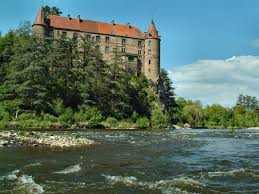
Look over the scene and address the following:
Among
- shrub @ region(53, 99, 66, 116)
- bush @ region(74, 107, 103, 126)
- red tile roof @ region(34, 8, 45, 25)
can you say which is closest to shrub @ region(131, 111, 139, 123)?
bush @ region(74, 107, 103, 126)

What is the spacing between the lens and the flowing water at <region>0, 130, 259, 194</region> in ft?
60.6

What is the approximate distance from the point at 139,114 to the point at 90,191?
88.7 metres

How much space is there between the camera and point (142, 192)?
58.6ft

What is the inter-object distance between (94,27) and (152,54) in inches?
694

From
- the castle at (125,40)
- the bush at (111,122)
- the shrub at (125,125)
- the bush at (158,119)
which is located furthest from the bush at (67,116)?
the castle at (125,40)

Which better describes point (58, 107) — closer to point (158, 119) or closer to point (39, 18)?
point (158, 119)

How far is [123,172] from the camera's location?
75.2 feet

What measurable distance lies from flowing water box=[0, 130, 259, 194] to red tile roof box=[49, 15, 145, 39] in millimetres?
93561

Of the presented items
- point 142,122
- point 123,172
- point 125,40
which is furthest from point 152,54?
point 123,172

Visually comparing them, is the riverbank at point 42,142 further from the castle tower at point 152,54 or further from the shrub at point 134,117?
the castle tower at point 152,54

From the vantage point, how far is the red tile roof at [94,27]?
123 m

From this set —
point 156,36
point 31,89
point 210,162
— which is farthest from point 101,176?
point 156,36

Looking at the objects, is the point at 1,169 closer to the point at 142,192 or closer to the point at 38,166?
the point at 38,166

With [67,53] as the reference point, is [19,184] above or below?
below
